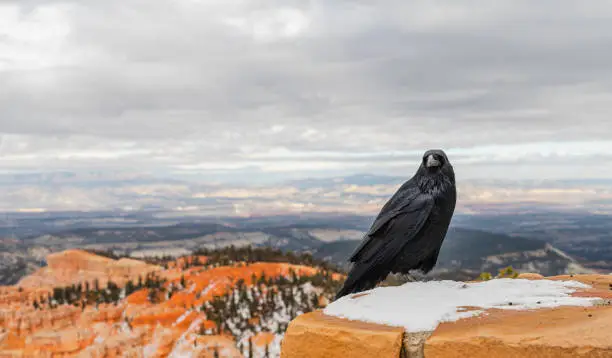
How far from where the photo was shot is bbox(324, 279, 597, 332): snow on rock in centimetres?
414

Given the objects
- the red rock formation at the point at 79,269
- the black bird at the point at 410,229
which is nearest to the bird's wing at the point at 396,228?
the black bird at the point at 410,229

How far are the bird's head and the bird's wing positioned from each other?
204 millimetres

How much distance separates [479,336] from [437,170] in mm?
2097

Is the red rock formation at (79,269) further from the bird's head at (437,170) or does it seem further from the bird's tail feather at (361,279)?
the bird's head at (437,170)

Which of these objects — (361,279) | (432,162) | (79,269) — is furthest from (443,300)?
(79,269)

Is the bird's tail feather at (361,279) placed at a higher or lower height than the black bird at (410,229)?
lower

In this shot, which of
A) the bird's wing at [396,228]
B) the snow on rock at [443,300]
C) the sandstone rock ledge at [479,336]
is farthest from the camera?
the bird's wing at [396,228]

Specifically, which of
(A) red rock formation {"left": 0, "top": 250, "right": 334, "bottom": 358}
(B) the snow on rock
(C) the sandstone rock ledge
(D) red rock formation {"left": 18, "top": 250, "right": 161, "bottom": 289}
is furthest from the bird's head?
(D) red rock formation {"left": 18, "top": 250, "right": 161, "bottom": 289}

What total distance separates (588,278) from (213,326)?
11.0 metres

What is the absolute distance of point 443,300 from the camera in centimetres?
452

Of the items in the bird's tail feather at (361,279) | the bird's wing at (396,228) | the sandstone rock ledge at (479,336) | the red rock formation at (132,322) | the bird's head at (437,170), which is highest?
the bird's head at (437,170)

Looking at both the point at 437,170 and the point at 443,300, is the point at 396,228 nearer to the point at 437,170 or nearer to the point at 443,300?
the point at 437,170

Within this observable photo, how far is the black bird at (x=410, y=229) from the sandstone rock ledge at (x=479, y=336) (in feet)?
3.17

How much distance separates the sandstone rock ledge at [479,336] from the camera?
3369 mm
